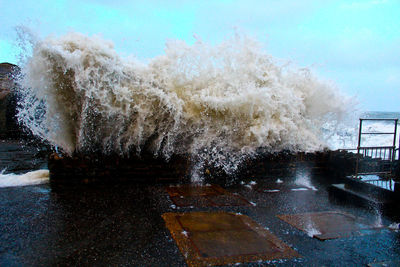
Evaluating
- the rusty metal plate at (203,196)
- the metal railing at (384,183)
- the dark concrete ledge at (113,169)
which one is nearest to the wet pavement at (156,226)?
the rusty metal plate at (203,196)

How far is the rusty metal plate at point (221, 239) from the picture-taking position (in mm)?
2826

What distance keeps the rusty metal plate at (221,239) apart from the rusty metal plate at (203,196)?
444 mm

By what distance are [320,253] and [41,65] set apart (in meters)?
5.02

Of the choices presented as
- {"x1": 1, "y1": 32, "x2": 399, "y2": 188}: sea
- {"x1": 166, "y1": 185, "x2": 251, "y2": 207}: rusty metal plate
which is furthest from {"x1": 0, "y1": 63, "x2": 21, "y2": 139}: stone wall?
{"x1": 166, "y1": 185, "x2": 251, "y2": 207}: rusty metal plate

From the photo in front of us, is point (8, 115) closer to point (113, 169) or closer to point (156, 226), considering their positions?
point (113, 169)

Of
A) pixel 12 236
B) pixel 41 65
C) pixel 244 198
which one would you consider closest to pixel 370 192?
pixel 244 198

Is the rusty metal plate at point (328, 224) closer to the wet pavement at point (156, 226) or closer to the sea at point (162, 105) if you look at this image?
the wet pavement at point (156, 226)

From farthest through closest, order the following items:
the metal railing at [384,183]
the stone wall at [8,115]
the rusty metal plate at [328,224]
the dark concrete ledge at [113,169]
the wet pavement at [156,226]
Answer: the stone wall at [8,115], the dark concrete ledge at [113,169], the metal railing at [384,183], the rusty metal plate at [328,224], the wet pavement at [156,226]

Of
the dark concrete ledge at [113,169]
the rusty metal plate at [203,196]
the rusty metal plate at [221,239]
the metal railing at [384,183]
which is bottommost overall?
the rusty metal plate at [221,239]

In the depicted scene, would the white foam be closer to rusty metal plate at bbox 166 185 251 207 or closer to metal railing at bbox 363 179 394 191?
rusty metal plate at bbox 166 185 251 207

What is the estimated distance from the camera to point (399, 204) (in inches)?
171

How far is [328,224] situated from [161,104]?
3.67 m

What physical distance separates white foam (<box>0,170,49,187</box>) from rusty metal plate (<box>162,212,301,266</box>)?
3.00 meters

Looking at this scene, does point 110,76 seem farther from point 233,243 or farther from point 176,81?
point 233,243
